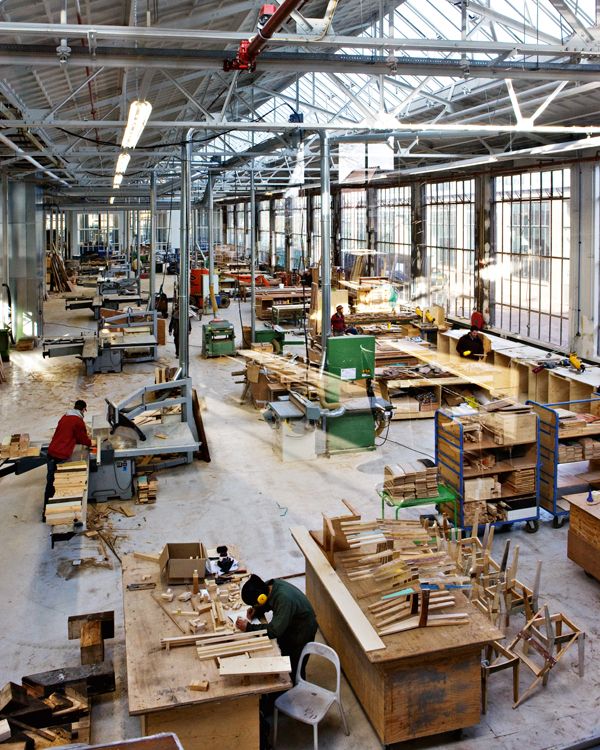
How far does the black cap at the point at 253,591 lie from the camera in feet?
19.7

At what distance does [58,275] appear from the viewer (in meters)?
40.4

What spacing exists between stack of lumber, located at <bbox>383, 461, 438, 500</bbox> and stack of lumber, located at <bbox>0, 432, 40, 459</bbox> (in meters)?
5.27

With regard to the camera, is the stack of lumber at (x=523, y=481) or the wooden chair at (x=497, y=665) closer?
the wooden chair at (x=497, y=665)

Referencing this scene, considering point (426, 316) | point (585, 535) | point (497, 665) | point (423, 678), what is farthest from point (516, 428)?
point (426, 316)

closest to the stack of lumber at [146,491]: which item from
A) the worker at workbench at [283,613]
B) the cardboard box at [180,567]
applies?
the cardboard box at [180,567]

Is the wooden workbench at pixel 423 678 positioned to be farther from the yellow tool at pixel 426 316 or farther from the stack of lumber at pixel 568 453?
the yellow tool at pixel 426 316

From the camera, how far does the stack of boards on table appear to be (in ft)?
29.4

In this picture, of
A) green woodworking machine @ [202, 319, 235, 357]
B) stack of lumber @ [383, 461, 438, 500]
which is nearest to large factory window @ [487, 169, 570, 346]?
green woodworking machine @ [202, 319, 235, 357]

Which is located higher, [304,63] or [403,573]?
[304,63]

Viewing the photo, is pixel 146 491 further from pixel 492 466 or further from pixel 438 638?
pixel 438 638

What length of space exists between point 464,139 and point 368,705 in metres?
19.7

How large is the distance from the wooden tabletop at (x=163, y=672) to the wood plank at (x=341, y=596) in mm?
657

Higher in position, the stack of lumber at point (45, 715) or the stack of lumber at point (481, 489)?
the stack of lumber at point (481, 489)

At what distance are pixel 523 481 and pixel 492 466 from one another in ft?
1.37
